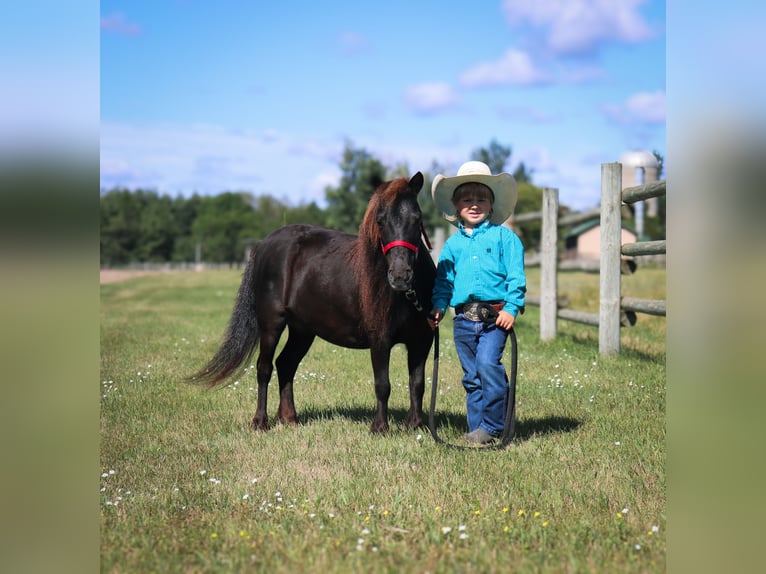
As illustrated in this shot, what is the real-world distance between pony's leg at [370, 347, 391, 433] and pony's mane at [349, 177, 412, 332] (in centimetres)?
22

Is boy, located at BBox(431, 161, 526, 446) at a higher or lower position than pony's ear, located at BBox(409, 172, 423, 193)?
lower

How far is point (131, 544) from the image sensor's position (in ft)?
11.0

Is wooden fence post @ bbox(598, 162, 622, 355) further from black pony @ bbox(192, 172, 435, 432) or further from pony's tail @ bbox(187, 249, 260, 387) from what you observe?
pony's tail @ bbox(187, 249, 260, 387)

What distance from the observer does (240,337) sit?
6.70 m

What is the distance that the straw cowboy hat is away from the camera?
5.28 metres

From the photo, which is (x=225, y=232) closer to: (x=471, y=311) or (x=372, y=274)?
(x=372, y=274)

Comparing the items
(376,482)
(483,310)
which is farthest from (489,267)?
(376,482)

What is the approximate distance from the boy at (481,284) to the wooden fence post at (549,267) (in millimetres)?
5951

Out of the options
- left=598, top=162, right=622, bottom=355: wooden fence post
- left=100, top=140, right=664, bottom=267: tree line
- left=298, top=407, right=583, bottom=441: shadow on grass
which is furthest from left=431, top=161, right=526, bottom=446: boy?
left=100, top=140, right=664, bottom=267: tree line

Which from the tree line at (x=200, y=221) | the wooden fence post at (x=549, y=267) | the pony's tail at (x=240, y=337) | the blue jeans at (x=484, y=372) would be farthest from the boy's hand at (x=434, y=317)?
the tree line at (x=200, y=221)

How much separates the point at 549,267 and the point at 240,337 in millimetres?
6201

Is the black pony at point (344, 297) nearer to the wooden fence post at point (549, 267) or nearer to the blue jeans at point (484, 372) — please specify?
the blue jeans at point (484, 372)
